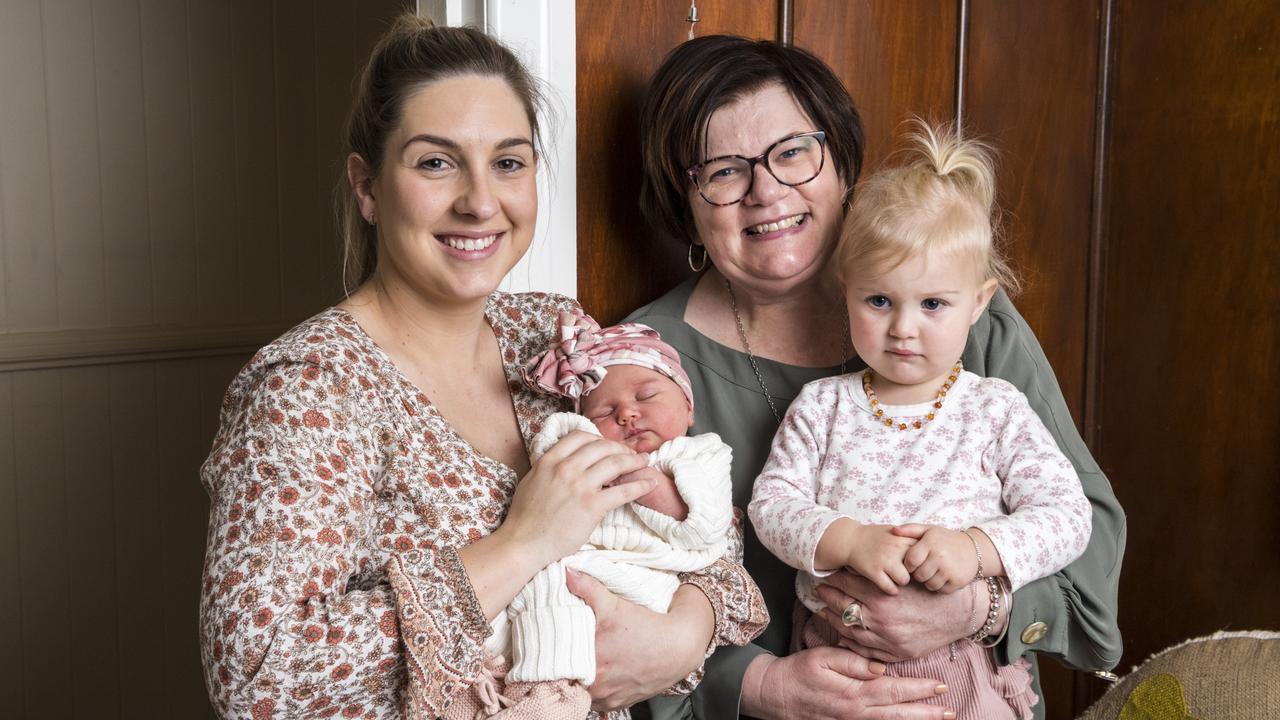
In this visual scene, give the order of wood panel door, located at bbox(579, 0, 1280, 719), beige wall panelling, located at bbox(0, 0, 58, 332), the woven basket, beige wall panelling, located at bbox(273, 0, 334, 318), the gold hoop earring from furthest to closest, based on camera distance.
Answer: beige wall panelling, located at bbox(273, 0, 334, 318) → beige wall panelling, located at bbox(0, 0, 58, 332) → wood panel door, located at bbox(579, 0, 1280, 719) → the gold hoop earring → the woven basket

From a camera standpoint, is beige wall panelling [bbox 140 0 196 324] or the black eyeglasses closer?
the black eyeglasses

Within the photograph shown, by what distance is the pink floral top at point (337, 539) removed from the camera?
1.22 metres

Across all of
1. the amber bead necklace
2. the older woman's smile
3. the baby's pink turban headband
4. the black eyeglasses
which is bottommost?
the amber bead necklace

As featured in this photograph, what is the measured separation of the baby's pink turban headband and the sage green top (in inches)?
11.3

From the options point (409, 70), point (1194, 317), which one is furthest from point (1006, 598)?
point (1194, 317)

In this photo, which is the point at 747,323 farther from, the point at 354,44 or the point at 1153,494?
the point at 354,44

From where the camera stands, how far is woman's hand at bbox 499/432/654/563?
144 centimetres

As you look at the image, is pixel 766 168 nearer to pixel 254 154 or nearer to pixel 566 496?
pixel 566 496

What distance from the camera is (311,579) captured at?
1.26 metres

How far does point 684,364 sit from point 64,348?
7.06 ft

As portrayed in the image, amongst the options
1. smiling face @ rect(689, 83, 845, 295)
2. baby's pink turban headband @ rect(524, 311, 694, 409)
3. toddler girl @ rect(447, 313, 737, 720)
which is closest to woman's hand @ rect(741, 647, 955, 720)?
toddler girl @ rect(447, 313, 737, 720)

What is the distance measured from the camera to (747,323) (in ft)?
6.88

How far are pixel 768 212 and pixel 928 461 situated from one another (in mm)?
554

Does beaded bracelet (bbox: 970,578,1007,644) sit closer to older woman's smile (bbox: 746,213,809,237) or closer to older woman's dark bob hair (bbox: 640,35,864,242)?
older woman's smile (bbox: 746,213,809,237)
